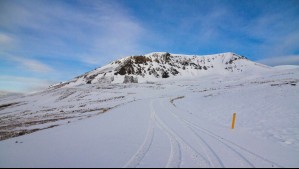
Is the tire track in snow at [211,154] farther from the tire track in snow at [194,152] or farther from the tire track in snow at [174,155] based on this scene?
the tire track in snow at [174,155]

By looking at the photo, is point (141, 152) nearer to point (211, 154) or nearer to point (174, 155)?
point (174, 155)

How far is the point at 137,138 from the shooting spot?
38.9 ft

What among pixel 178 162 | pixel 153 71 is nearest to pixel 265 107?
pixel 178 162

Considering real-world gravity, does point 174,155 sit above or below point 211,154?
above

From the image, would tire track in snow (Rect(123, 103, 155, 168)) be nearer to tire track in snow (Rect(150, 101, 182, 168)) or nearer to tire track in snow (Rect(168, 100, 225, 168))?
tire track in snow (Rect(150, 101, 182, 168))

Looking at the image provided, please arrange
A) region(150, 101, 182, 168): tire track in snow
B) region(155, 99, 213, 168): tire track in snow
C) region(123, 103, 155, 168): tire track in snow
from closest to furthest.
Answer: region(123, 103, 155, 168): tire track in snow, region(150, 101, 182, 168): tire track in snow, region(155, 99, 213, 168): tire track in snow

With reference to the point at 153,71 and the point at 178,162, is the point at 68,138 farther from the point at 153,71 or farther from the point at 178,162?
the point at 153,71

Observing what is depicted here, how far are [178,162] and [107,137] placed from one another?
5149 millimetres

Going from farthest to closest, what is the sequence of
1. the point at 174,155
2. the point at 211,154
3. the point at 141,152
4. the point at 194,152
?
the point at 194,152, the point at 211,154, the point at 141,152, the point at 174,155

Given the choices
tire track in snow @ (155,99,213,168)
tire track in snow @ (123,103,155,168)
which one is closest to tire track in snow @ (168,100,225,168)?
tire track in snow @ (155,99,213,168)

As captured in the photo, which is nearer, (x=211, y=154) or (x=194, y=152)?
(x=211, y=154)

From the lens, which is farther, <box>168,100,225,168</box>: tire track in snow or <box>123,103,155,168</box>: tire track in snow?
<box>168,100,225,168</box>: tire track in snow

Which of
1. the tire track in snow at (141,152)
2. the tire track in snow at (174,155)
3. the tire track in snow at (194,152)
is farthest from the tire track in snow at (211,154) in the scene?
the tire track in snow at (141,152)

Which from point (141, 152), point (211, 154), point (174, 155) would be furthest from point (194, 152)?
point (141, 152)
